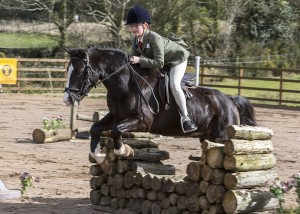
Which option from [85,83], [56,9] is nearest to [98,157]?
[85,83]

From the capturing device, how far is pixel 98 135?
332 inches

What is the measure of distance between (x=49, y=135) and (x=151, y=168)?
593 cm

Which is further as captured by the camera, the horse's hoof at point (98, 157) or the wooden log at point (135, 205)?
the horse's hoof at point (98, 157)

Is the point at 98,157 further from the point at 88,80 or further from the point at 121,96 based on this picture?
the point at 88,80

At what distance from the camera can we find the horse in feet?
26.5

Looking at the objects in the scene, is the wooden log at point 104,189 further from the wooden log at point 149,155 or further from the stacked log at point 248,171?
the stacked log at point 248,171

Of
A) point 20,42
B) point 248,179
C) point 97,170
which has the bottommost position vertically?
point 97,170

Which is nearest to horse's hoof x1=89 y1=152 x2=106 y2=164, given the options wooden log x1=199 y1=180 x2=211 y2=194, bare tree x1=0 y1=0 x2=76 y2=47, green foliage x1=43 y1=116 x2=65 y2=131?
wooden log x1=199 y1=180 x2=211 y2=194

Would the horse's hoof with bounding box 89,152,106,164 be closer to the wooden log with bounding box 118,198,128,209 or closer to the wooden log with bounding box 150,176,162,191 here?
the wooden log with bounding box 118,198,128,209

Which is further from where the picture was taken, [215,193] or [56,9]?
[56,9]

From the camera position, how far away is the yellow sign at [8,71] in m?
26.5

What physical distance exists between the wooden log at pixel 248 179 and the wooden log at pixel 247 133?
0.40 meters

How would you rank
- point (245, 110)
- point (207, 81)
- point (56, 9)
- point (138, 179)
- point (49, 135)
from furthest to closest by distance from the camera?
point (56, 9), point (207, 81), point (49, 135), point (245, 110), point (138, 179)

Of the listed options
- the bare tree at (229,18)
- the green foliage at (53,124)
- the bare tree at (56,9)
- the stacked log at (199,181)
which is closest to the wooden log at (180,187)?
the stacked log at (199,181)
